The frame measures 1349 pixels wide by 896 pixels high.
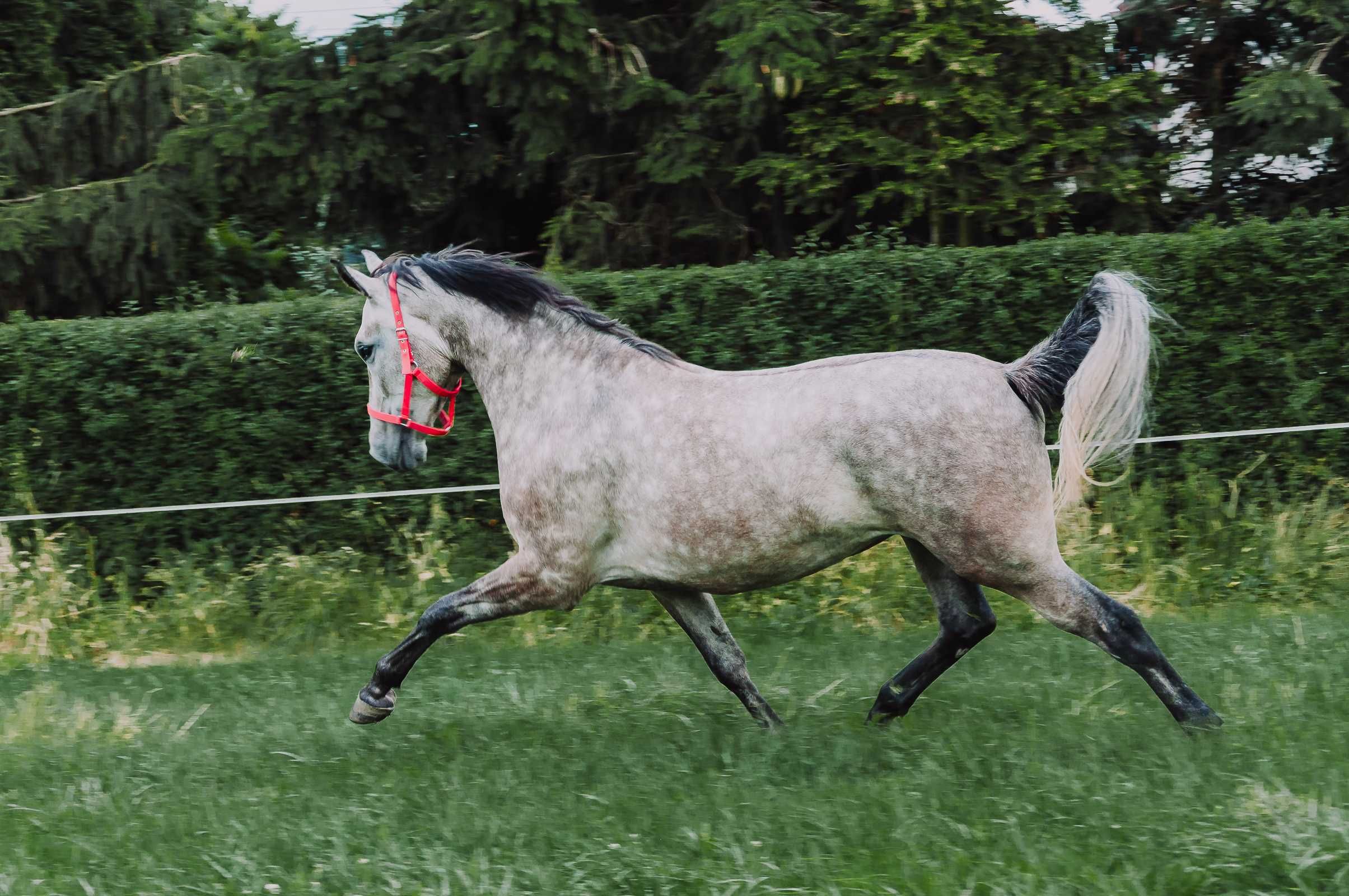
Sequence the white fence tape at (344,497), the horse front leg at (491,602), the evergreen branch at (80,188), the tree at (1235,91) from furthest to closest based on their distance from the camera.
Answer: the evergreen branch at (80,188)
the tree at (1235,91)
the white fence tape at (344,497)
the horse front leg at (491,602)

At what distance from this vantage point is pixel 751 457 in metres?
4.70

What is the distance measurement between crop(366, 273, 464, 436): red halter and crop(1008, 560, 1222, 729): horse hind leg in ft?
7.81

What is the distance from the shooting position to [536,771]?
490cm

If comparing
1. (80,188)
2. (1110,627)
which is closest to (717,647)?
(1110,627)

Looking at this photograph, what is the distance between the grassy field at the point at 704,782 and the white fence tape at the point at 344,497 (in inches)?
55.6

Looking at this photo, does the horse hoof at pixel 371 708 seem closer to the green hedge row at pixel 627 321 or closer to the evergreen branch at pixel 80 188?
the green hedge row at pixel 627 321

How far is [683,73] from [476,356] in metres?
5.96

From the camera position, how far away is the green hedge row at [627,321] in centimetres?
829

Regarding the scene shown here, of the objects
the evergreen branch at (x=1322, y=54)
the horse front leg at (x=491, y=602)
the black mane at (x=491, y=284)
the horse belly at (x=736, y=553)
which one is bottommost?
the horse front leg at (x=491, y=602)

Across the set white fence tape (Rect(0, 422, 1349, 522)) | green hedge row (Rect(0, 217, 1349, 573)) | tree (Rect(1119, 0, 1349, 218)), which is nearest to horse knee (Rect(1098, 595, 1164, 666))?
white fence tape (Rect(0, 422, 1349, 522))

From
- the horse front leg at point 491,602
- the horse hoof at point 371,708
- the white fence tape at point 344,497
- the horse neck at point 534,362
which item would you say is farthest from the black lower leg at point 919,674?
the white fence tape at point 344,497

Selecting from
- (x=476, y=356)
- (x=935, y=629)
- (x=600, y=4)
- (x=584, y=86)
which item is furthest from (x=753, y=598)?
(x=600, y=4)

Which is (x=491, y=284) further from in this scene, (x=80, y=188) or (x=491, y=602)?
(x=80, y=188)

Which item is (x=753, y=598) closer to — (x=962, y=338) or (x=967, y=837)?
(x=962, y=338)
